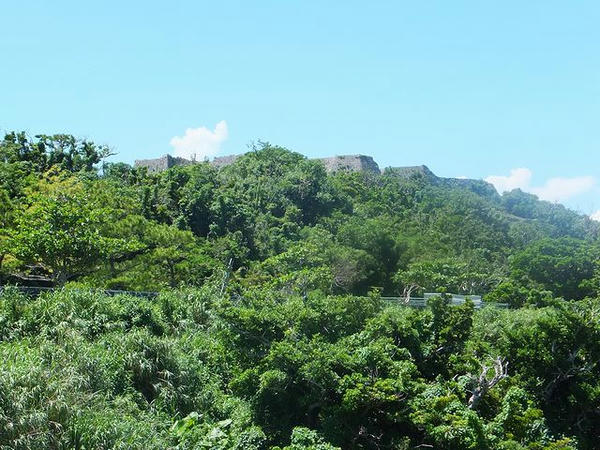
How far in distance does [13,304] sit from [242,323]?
5.83 metres

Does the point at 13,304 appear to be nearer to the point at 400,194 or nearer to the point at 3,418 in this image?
the point at 3,418

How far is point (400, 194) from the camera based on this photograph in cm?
4969

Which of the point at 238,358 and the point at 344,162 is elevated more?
the point at 344,162

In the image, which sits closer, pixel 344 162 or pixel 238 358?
pixel 238 358

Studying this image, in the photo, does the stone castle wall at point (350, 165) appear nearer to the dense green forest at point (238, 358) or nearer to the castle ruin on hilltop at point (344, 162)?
the castle ruin on hilltop at point (344, 162)

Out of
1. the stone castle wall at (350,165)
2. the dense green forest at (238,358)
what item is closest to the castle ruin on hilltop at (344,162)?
the stone castle wall at (350,165)

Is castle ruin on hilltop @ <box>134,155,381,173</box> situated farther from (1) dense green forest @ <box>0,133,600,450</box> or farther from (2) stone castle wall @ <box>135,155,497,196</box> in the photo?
(1) dense green forest @ <box>0,133,600,450</box>

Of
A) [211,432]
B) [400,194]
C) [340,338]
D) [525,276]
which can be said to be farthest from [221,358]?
[400,194]

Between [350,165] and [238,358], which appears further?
[350,165]

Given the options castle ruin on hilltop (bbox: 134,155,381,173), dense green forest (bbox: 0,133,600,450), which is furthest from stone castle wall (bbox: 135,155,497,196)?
dense green forest (bbox: 0,133,600,450)

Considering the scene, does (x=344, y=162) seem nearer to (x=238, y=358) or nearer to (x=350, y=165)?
(x=350, y=165)

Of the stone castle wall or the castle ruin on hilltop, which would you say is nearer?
the stone castle wall

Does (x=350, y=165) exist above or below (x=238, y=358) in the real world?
above

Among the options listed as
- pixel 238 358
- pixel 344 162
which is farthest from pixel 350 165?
pixel 238 358
